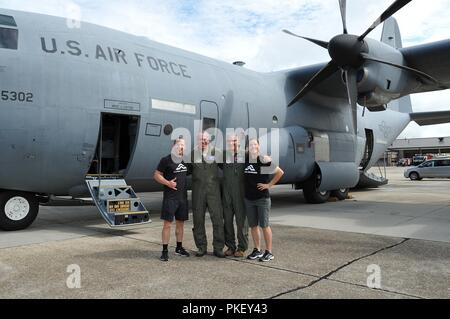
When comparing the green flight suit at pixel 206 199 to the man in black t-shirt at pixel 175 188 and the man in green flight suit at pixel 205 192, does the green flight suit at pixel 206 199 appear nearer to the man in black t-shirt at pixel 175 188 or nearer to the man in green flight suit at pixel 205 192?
the man in green flight suit at pixel 205 192

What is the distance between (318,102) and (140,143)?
7.15m

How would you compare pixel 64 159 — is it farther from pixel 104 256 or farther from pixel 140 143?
pixel 104 256

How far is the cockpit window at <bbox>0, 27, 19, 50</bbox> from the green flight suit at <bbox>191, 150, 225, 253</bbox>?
14.0ft

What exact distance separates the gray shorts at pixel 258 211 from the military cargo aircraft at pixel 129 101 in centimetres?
272

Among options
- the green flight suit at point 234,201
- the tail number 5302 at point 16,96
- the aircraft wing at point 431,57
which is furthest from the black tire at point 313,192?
the tail number 5302 at point 16,96

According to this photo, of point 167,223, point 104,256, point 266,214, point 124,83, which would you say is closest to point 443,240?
point 266,214

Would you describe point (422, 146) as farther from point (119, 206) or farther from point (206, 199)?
point (206, 199)

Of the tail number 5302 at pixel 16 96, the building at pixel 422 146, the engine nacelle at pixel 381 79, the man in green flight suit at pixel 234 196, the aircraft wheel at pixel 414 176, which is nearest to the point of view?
the man in green flight suit at pixel 234 196

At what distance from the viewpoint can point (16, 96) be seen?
23.8 feet

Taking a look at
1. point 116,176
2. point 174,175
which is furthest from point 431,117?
point 174,175

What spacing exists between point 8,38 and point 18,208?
3156mm

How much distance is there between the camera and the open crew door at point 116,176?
7570 mm

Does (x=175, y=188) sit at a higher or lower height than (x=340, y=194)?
higher

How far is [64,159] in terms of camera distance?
782cm
